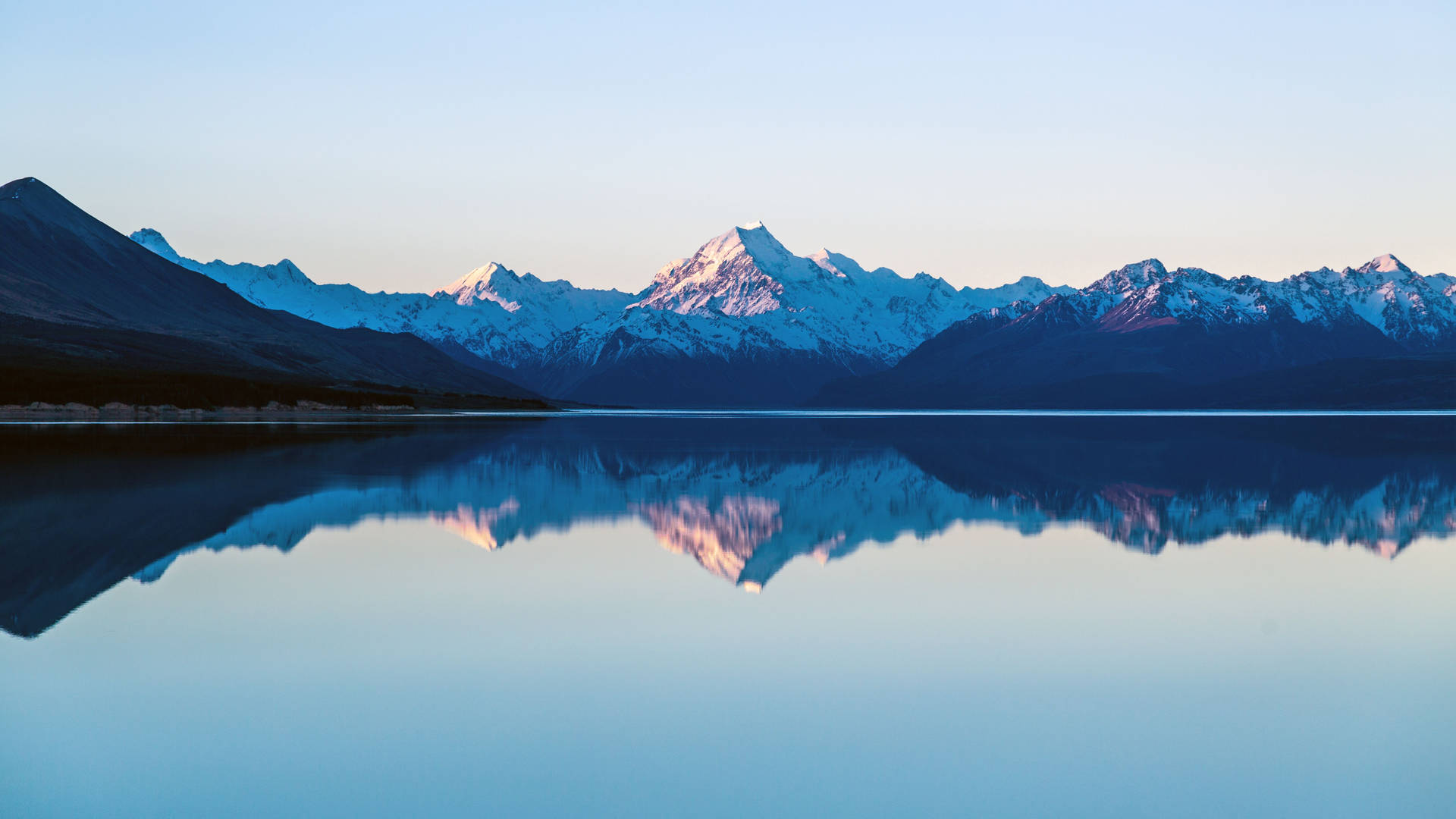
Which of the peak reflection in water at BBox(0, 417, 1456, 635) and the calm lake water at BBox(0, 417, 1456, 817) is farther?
the peak reflection in water at BBox(0, 417, 1456, 635)

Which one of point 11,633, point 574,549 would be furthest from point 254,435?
point 11,633

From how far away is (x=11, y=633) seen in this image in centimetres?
1984

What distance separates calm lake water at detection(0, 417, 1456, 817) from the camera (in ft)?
43.3

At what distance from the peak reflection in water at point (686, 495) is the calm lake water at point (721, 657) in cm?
33

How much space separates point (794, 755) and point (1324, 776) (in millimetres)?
5826

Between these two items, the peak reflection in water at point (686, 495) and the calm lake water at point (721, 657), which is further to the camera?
the peak reflection in water at point (686, 495)

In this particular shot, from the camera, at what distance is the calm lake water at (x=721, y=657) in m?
13.2

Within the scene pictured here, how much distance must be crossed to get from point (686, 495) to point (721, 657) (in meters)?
27.7

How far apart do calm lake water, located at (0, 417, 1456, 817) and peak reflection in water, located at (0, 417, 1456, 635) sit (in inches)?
12.9

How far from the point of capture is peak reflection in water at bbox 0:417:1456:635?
1226 inches

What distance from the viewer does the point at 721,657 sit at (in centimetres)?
1903

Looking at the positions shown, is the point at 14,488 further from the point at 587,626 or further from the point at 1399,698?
the point at 1399,698

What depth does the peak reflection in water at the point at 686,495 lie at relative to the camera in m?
31.1

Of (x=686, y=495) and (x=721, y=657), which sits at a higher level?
(x=686, y=495)
